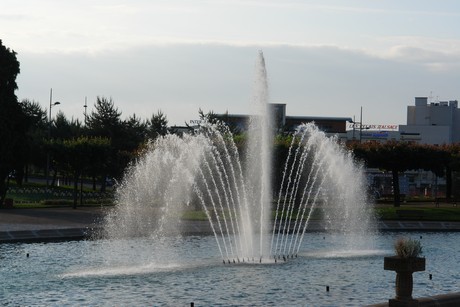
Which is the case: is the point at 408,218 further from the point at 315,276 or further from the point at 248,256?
the point at 315,276

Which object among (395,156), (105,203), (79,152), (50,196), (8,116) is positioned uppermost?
(8,116)

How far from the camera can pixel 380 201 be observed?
222 ft

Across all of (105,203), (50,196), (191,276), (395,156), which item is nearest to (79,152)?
(105,203)

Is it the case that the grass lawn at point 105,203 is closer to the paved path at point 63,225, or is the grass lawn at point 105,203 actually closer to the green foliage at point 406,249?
the paved path at point 63,225

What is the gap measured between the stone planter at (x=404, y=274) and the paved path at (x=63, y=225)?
75.0 feet

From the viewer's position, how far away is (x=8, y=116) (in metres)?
55.7

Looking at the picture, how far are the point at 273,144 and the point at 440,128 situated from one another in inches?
3322

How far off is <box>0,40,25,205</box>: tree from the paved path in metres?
3.90

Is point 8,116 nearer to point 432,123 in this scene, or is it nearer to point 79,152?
point 79,152

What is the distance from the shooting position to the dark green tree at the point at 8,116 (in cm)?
5522

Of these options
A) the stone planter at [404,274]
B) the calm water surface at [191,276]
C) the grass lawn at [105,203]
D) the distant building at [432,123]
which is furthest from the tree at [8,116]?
the distant building at [432,123]

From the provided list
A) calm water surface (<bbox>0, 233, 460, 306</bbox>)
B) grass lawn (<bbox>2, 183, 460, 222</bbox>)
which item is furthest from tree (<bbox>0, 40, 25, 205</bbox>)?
calm water surface (<bbox>0, 233, 460, 306</bbox>)

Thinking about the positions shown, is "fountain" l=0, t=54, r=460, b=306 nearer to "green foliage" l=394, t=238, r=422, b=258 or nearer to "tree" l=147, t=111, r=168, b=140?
"green foliage" l=394, t=238, r=422, b=258

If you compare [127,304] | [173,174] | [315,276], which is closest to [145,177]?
[173,174]
